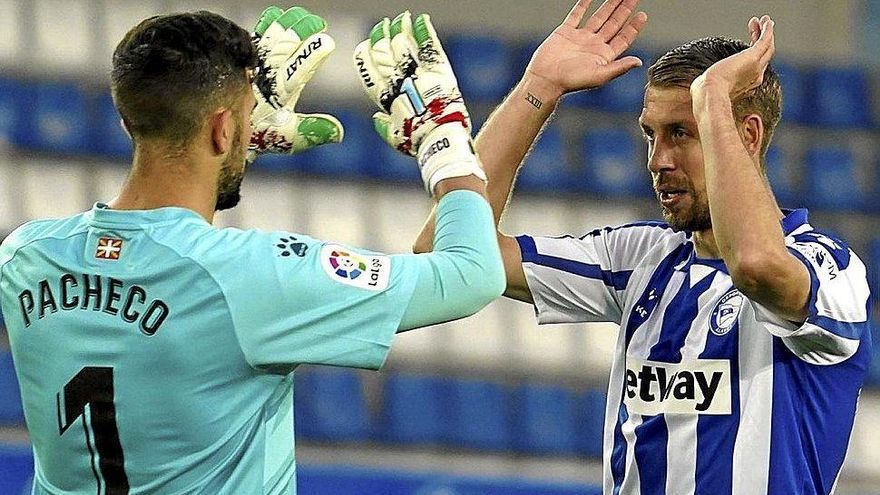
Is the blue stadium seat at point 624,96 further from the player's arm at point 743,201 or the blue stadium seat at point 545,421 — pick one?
the player's arm at point 743,201

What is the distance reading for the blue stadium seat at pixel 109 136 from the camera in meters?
7.13

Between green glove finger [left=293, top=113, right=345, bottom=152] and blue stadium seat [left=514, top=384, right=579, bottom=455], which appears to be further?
blue stadium seat [left=514, top=384, right=579, bottom=455]

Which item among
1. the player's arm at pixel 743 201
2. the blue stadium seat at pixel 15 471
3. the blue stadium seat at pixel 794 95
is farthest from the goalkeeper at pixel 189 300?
the blue stadium seat at pixel 794 95

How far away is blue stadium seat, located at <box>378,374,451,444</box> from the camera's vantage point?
22.2 feet

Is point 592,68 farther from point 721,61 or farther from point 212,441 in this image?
point 212,441

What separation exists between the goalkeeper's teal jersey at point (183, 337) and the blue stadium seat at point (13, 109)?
5.18 m

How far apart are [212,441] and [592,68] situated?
1134 mm

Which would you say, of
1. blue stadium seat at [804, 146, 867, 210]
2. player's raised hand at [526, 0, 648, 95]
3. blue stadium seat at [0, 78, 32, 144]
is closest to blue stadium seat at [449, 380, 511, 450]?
blue stadium seat at [804, 146, 867, 210]

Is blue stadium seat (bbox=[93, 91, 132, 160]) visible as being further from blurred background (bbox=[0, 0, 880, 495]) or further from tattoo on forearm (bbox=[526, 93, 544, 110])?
tattoo on forearm (bbox=[526, 93, 544, 110])

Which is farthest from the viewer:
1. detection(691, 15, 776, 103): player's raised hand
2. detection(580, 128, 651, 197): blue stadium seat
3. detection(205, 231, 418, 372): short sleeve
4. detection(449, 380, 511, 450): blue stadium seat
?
detection(580, 128, 651, 197): blue stadium seat

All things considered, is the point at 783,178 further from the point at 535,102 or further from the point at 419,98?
the point at 419,98

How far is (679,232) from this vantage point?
281 cm

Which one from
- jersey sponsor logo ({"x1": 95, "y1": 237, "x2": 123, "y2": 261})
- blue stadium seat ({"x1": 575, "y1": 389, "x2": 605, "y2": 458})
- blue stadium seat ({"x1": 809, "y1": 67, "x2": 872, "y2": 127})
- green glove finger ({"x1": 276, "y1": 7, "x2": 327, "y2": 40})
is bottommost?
blue stadium seat ({"x1": 575, "y1": 389, "x2": 605, "y2": 458})

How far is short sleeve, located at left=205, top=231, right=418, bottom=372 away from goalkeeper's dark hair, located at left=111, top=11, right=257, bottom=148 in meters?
0.18
